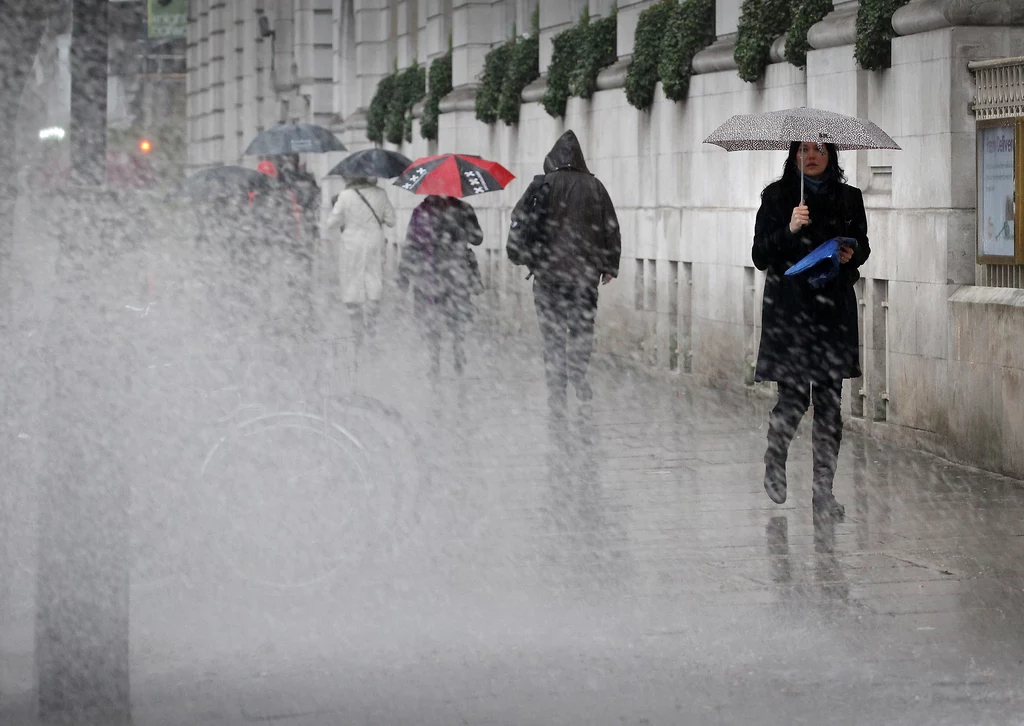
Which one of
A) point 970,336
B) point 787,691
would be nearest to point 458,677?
point 787,691

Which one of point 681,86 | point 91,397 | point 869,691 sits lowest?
point 869,691

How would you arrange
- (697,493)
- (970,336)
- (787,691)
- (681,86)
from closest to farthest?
(787,691), (697,493), (970,336), (681,86)

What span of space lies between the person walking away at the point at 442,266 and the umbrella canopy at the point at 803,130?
5.57 metres

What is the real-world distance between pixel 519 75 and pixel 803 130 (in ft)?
43.5

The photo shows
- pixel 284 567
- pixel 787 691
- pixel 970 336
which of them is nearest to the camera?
pixel 787 691

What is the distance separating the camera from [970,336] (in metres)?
10.6

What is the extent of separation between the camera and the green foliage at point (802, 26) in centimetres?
1309

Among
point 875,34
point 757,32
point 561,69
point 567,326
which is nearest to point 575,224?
point 567,326

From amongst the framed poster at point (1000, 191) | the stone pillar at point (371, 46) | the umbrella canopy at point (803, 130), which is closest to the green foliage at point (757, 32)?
the framed poster at point (1000, 191)

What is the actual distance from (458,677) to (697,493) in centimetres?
401

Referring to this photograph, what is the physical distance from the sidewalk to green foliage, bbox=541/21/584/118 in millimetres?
10009

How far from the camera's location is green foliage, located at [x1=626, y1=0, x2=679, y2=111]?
16719 millimetres

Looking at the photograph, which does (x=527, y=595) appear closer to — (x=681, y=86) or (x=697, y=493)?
(x=697, y=493)

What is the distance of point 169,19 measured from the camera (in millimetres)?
53375
